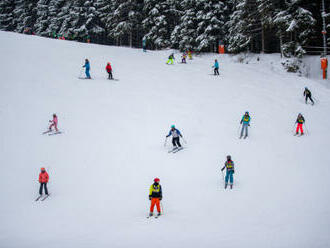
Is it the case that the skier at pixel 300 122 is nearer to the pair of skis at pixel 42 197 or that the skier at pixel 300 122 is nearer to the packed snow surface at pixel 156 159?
the packed snow surface at pixel 156 159

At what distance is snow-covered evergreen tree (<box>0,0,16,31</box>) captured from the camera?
191ft

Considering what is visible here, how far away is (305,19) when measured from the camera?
73.0 feet

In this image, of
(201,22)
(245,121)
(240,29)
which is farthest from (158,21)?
(245,121)

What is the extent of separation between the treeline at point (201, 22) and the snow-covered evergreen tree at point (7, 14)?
25.6ft

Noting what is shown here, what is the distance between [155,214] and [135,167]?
3.22m

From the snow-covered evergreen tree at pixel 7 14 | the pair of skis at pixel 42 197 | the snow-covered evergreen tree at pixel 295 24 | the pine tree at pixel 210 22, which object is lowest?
the pair of skis at pixel 42 197

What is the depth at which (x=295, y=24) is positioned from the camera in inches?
882

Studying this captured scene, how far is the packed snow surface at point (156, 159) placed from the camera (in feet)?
24.5

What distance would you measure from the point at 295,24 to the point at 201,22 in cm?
1148

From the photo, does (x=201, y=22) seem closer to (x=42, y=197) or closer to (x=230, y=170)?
(x=230, y=170)

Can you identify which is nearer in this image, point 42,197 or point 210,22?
point 42,197

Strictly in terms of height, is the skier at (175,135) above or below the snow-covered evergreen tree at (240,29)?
below

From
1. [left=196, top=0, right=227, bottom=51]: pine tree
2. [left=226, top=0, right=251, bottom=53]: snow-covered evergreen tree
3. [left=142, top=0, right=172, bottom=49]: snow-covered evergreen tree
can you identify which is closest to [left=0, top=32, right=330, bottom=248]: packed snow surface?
[left=226, top=0, right=251, bottom=53]: snow-covered evergreen tree

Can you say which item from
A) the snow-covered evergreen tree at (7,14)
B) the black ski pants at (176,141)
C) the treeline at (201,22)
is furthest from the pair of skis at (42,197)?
the snow-covered evergreen tree at (7,14)
